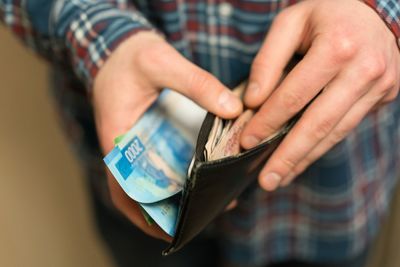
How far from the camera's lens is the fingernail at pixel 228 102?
1.50ft

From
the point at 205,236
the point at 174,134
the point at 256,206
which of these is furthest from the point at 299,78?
the point at 205,236

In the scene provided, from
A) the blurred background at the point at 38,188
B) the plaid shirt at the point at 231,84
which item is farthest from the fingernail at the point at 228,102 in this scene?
the blurred background at the point at 38,188

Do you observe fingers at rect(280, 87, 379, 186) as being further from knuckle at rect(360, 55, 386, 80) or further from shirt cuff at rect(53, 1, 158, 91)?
shirt cuff at rect(53, 1, 158, 91)

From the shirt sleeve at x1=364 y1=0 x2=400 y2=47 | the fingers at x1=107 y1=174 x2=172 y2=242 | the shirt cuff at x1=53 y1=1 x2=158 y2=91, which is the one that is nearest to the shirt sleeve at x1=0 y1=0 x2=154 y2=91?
the shirt cuff at x1=53 y1=1 x2=158 y2=91

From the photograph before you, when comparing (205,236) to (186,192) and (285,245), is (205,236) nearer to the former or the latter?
(285,245)

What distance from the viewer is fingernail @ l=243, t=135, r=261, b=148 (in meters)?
0.47

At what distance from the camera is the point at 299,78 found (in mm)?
439

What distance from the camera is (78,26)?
1.83 feet

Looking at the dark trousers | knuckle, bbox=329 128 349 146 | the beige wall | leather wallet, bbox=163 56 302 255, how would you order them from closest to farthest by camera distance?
1. leather wallet, bbox=163 56 302 255
2. knuckle, bbox=329 128 349 146
3. the dark trousers
4. the beige wall

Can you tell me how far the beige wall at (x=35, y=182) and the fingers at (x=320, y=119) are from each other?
23.8 inches

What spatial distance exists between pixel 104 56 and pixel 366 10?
26cm

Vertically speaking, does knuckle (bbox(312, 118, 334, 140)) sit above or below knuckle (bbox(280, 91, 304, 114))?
below

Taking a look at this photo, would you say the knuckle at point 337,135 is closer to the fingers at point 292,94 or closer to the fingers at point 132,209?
the fingers at point 292,94

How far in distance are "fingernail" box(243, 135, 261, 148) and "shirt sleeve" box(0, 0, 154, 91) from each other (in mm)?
160
